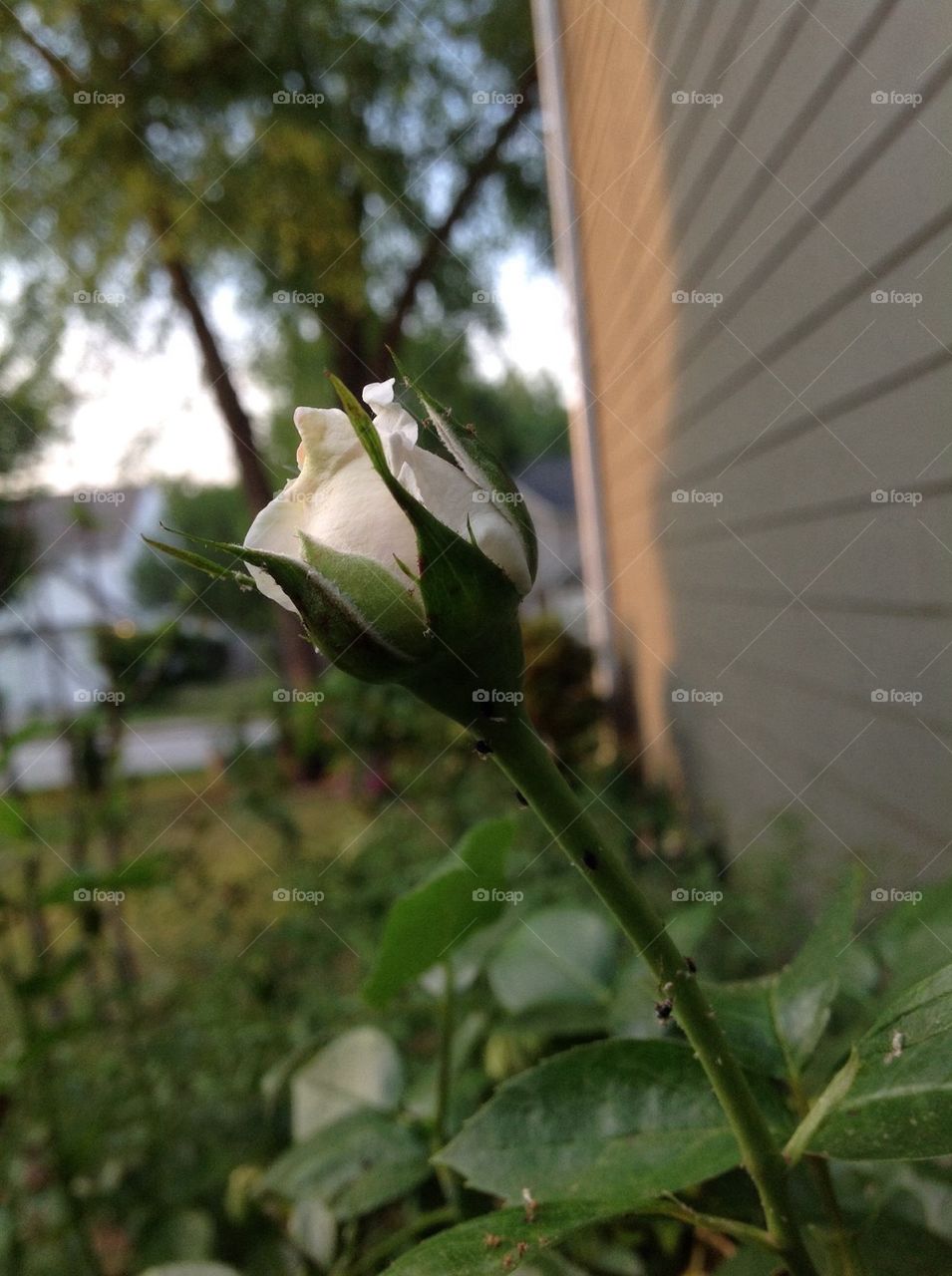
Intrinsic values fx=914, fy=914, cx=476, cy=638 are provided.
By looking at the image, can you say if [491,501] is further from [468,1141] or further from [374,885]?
[374,885]

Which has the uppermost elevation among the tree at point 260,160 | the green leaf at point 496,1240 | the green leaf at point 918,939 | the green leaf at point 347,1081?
the tree at point 260,160

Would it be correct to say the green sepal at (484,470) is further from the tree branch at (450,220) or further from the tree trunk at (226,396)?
the tree branch at (450,220)

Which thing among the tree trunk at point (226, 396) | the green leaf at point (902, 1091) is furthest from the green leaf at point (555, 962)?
the tree trunk at point (226, 396)

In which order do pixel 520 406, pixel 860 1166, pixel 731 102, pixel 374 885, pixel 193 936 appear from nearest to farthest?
pixel 860 1166, pixel 731 102, pixel 374 885, pixel 193 936, pixel 520 406

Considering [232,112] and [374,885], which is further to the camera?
[232,112]

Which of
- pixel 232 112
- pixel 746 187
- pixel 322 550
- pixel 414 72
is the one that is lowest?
pixel 322 550

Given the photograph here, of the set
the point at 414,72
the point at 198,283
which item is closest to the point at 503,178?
the point at 414,72
